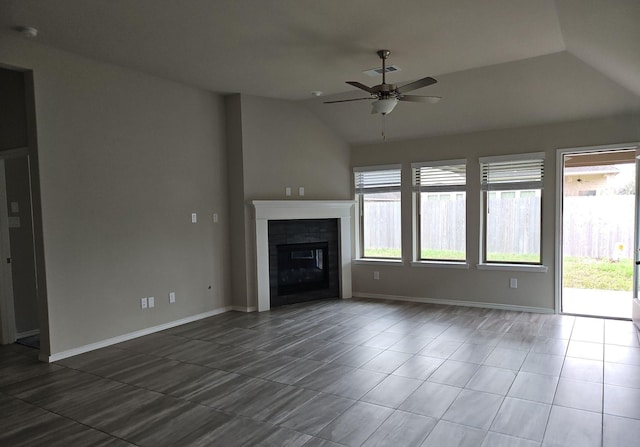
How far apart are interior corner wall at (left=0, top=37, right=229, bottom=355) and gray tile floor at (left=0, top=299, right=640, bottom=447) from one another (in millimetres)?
481

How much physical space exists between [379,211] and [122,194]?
3939 mm

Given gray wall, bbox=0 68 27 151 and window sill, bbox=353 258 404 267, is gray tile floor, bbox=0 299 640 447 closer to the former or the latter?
window sill, bbox=353 258 404 267

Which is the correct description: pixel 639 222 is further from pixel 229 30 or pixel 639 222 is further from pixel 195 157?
pixel 195 157

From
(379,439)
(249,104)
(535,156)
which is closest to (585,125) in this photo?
(535,156)

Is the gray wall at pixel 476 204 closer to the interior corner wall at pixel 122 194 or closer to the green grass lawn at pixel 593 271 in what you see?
the green grass lawn at pixel 593 271

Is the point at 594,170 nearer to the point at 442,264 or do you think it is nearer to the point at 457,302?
the point at 442,264

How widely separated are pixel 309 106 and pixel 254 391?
447 centimetres

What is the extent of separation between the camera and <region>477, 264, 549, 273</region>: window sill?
5.80 m

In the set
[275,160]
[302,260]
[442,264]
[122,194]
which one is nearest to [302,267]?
[302,260]

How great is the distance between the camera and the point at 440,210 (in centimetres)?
661

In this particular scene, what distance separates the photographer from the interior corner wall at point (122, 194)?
4.21 m

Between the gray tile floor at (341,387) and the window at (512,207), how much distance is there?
1.15 metres

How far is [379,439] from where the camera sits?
2.71m

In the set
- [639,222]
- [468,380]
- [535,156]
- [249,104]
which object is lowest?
[468,380]
